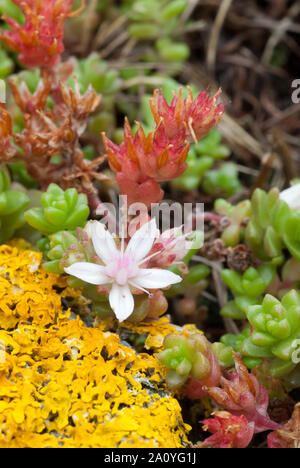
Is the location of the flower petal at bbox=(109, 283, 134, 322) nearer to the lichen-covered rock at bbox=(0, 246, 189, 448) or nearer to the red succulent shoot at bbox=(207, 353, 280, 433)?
the lichen-covered rock at bbox=(0, 246, 189, 448)

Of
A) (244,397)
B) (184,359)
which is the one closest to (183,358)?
(184,359)

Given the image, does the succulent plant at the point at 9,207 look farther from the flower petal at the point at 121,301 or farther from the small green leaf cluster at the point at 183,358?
the small green leaf cluster at the point at 183,358

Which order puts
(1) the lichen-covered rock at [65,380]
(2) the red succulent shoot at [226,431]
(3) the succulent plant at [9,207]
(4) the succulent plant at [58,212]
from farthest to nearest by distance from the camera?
(3) the succulent plant at [9,207]
(4) the succulent plant at [58,212]
(2) the red succulent shoot at [226,431]
(1) the lichen-covered rock at [65,380]

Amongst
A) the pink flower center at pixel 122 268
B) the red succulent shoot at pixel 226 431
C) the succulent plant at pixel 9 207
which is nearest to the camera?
the red succulent shoot at pixel 226 431

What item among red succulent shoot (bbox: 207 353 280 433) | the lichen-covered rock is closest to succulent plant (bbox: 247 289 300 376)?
red succulent shoot (bbox: 207 353 280 433)

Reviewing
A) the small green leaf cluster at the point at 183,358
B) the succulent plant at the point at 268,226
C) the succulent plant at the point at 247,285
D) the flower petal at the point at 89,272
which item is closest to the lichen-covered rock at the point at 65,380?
the small green leaf cluster at the point at 183,358

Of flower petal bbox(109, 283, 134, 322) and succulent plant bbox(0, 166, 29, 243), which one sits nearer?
flower petal bbox(109, 283, 134, 322)
